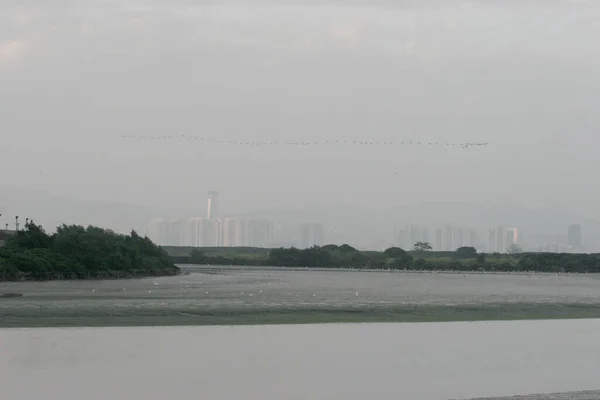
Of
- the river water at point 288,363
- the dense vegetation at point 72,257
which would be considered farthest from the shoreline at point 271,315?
the dense vegetation at point 72,257

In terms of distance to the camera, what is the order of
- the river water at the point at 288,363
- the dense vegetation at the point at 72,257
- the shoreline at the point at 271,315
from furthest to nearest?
1. the dense vegetation at the point at 72,257
2. the shoreline at the point at 271,315
3. the river water at the point at 288,363

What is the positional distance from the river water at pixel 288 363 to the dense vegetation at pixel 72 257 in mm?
43625

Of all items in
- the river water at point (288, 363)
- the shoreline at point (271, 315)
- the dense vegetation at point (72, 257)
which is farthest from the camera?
the dense vegetation at point (72, 257)

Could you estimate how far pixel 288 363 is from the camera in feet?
76.7

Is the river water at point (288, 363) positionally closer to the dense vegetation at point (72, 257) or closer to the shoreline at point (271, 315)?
the shoreline at point (271, 315)

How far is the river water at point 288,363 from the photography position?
19.1 meters

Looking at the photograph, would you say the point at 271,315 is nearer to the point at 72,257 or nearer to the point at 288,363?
the point at 288,363

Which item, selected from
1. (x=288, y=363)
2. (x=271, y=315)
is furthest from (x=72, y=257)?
(x=288, y=363)

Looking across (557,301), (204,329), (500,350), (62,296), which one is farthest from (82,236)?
(500,350)

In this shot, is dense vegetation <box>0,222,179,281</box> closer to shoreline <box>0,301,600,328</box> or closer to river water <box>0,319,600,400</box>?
shoreline <box>0,301,600,328</box>

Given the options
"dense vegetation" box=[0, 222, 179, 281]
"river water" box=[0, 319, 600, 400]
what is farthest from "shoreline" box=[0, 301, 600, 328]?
"dense vegetation" box=[0, 222, 179, 281]

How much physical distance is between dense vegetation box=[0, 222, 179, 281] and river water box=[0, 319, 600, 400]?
143 ft

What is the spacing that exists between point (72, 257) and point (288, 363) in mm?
64043

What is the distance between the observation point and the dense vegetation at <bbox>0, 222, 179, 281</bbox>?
7325 cm
